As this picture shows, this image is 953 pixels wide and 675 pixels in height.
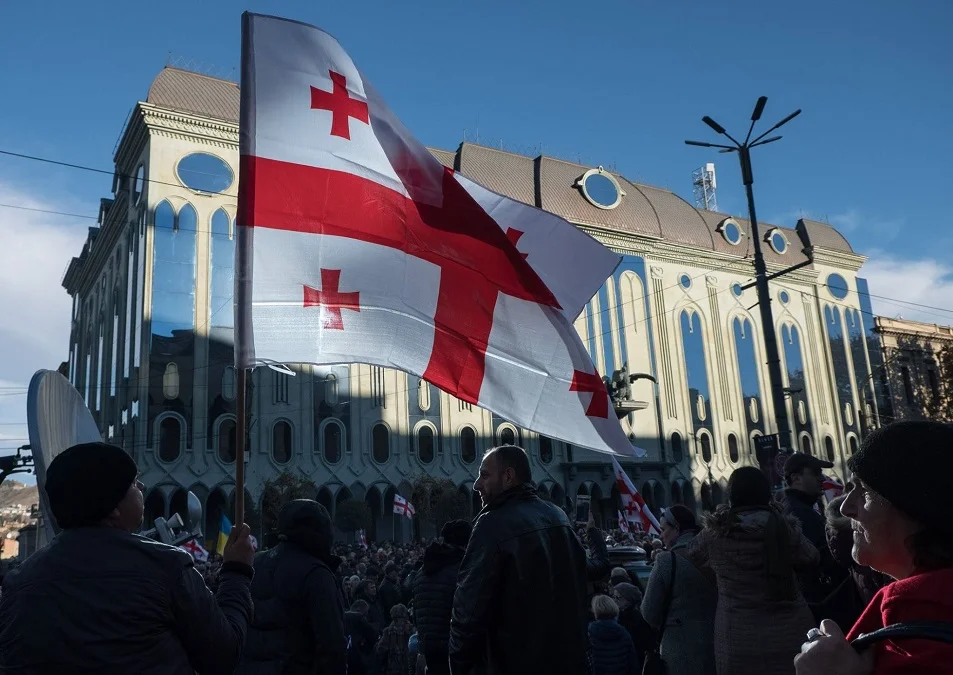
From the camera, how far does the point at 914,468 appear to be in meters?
1.46

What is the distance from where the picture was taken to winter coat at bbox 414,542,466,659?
5039 mm

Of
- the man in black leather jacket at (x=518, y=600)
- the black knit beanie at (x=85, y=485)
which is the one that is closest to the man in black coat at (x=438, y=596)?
the man in black leather jacket at (x=518, y=600)

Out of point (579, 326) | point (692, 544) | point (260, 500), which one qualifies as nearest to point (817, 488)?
point (692, 544)

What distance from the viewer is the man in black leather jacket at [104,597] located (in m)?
2.09

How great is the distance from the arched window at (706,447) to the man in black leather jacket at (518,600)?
42.6 metres

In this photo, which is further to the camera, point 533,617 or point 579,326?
point 579,326

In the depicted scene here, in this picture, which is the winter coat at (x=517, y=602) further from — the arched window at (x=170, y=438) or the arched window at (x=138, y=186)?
the arched window at (x=138, y=186)

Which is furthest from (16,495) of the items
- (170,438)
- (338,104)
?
(338,104)

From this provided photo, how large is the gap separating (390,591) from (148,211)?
25433 mm

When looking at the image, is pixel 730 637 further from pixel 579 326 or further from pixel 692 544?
pixel 579 326

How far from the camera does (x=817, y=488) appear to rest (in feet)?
15.3

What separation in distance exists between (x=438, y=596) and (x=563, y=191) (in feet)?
128

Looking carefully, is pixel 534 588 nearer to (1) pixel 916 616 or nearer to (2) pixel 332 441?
(1) pixel 916 616

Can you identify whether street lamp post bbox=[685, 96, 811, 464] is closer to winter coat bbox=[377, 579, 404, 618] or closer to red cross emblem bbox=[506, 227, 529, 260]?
winter coat bbox=[377, 579, 404, 618]
